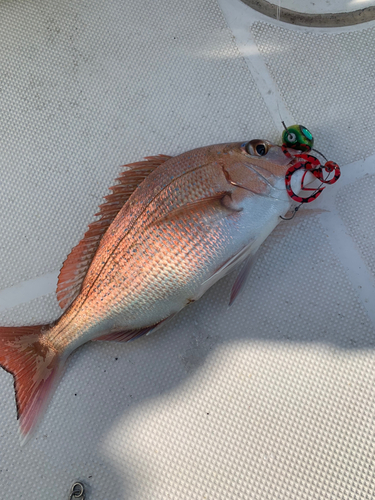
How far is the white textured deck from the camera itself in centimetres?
146

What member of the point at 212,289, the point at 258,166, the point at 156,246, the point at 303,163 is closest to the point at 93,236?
the point at 156,246

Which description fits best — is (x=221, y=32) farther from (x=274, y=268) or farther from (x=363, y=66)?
(x=274, y=268)

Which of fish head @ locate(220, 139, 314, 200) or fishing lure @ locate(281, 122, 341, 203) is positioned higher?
fish head @ locate(220, 139, 314, 200)

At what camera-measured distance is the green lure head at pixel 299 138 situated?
144 centimetres

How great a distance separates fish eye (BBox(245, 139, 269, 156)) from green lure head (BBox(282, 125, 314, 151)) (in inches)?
5.6

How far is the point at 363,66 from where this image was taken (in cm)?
166

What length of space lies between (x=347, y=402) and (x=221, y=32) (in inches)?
64.5

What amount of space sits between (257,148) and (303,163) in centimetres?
18

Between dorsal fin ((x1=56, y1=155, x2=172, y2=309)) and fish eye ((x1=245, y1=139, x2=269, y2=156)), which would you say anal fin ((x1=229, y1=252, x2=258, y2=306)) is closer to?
fish eye ((x1=245, y1=139, x2=269, y2=156))

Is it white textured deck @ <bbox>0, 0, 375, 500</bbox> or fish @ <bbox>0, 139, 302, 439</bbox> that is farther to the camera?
white textured deck @ <bbox>0, 0, 375, 500</bbox>

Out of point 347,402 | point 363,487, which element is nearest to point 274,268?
point 347,402

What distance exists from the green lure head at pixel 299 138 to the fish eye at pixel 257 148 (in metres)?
0.14

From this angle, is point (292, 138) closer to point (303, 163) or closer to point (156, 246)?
point (303, 163)

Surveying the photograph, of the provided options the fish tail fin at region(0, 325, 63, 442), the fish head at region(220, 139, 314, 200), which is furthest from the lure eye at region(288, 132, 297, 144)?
the fish tail fin at region(0, 325, 63, 442)
